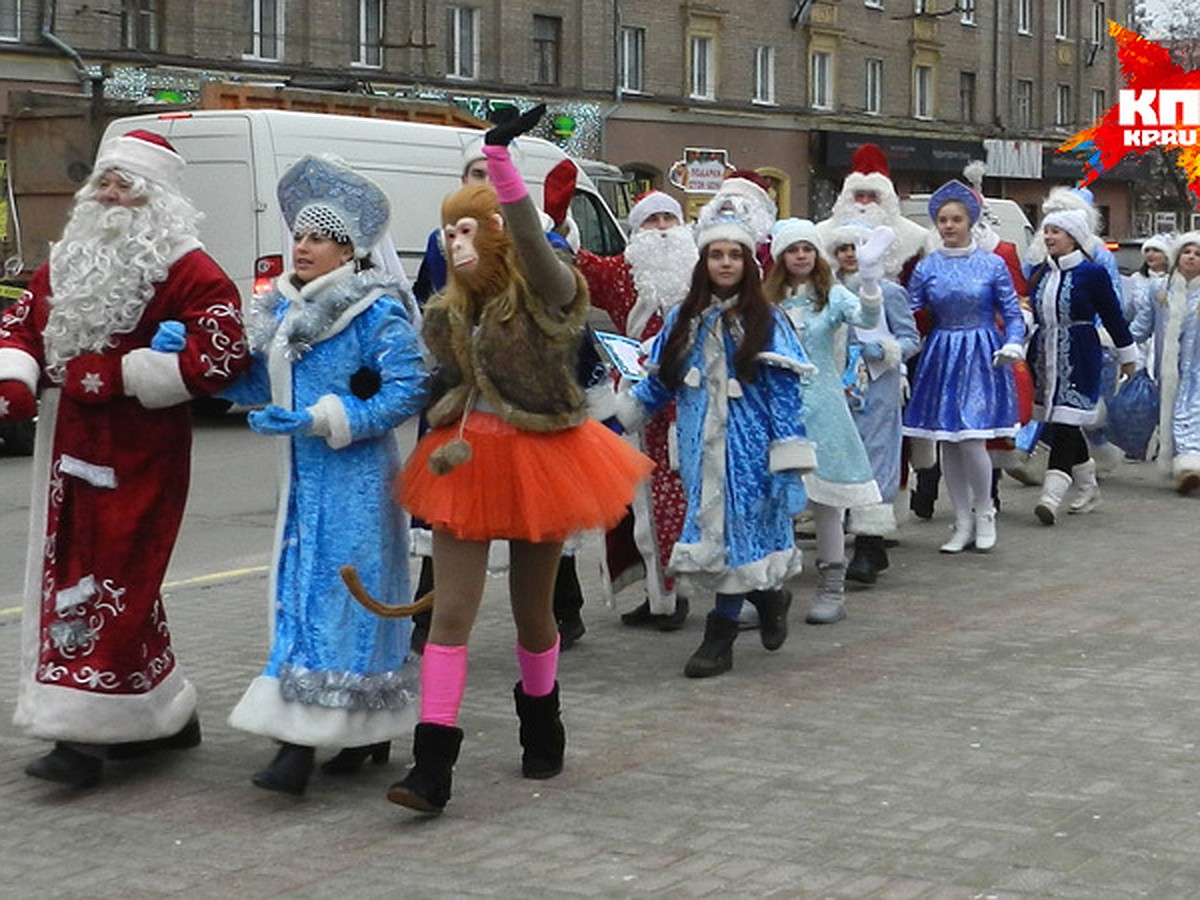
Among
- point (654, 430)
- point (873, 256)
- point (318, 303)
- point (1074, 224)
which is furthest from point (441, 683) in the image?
point (1074, 224)

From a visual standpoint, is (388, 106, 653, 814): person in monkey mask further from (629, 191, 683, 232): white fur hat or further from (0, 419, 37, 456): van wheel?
(0, 419, 37, 456): van wheel

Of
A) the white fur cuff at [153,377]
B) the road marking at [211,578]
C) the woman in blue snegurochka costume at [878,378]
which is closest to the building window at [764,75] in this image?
the woman in blue snegurochka costume at [878,378]

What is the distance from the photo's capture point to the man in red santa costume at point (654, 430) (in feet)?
28.2

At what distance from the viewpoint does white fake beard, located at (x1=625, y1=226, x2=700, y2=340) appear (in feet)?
28.5

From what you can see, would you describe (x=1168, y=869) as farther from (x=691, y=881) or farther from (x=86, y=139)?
(x=86, y=139)

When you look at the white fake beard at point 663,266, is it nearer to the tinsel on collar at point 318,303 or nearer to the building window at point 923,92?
the tinsel on collar at point 318,303

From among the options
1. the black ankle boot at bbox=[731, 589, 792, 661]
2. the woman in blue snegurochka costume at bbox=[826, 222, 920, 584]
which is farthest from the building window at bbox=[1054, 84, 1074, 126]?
the black ankle boot at bbox=[731, 589, 792, 661]

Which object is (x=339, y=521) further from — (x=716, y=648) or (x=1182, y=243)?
(x=1182, y=243)

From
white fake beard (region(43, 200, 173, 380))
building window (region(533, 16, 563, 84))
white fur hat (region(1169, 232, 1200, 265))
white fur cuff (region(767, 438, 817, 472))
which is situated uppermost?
building window (region(533, 16, 563, 84))

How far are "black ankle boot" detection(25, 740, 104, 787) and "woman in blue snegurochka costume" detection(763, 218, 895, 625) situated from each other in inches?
142

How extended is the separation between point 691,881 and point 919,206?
86.1ft

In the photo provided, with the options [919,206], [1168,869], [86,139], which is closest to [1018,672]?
[1168,869]

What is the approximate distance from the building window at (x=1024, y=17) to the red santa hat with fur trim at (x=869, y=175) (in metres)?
47.9

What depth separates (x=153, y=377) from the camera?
19.7ft
